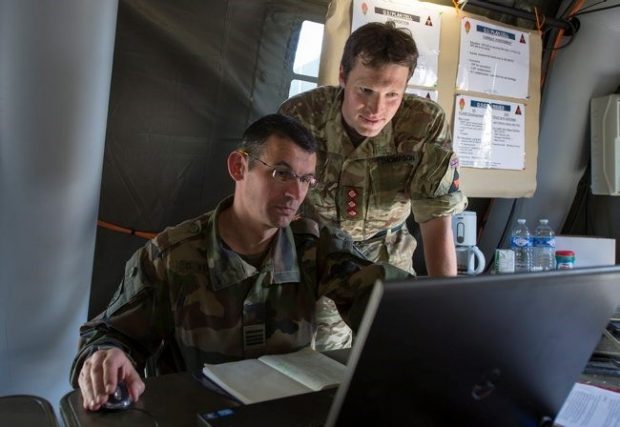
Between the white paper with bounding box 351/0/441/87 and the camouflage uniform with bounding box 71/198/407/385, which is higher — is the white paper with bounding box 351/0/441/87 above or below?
above

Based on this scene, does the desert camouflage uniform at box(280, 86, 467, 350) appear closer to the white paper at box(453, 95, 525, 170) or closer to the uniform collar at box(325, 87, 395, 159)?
the uniform collar at box(325, 87, 395, 159)

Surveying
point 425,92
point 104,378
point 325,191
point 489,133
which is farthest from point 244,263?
point 489,133

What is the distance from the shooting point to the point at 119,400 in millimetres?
832

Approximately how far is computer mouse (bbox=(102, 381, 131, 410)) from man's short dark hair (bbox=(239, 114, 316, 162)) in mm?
608

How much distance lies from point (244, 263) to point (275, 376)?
1.05 ft

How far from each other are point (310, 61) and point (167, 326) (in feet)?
4.92

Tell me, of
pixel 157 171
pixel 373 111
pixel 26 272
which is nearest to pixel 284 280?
pixel 373 111

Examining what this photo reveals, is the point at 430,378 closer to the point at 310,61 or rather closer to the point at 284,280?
the point at 284,280

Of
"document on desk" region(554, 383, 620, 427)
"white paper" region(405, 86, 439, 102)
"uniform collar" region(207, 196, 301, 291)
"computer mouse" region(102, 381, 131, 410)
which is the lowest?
"computer mouse" region(102, 381, 131, 410)

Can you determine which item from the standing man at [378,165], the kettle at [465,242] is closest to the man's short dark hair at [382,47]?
the standing man at [378,165]

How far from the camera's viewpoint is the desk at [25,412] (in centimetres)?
77

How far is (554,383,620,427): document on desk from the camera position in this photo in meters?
0.89

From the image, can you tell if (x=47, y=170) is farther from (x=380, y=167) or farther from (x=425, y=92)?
(x=425, y=92)

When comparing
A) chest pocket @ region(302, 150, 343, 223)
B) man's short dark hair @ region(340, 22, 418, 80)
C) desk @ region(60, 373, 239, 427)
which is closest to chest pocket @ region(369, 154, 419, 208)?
chest pocket @ region(302, 150, 343, 223)
